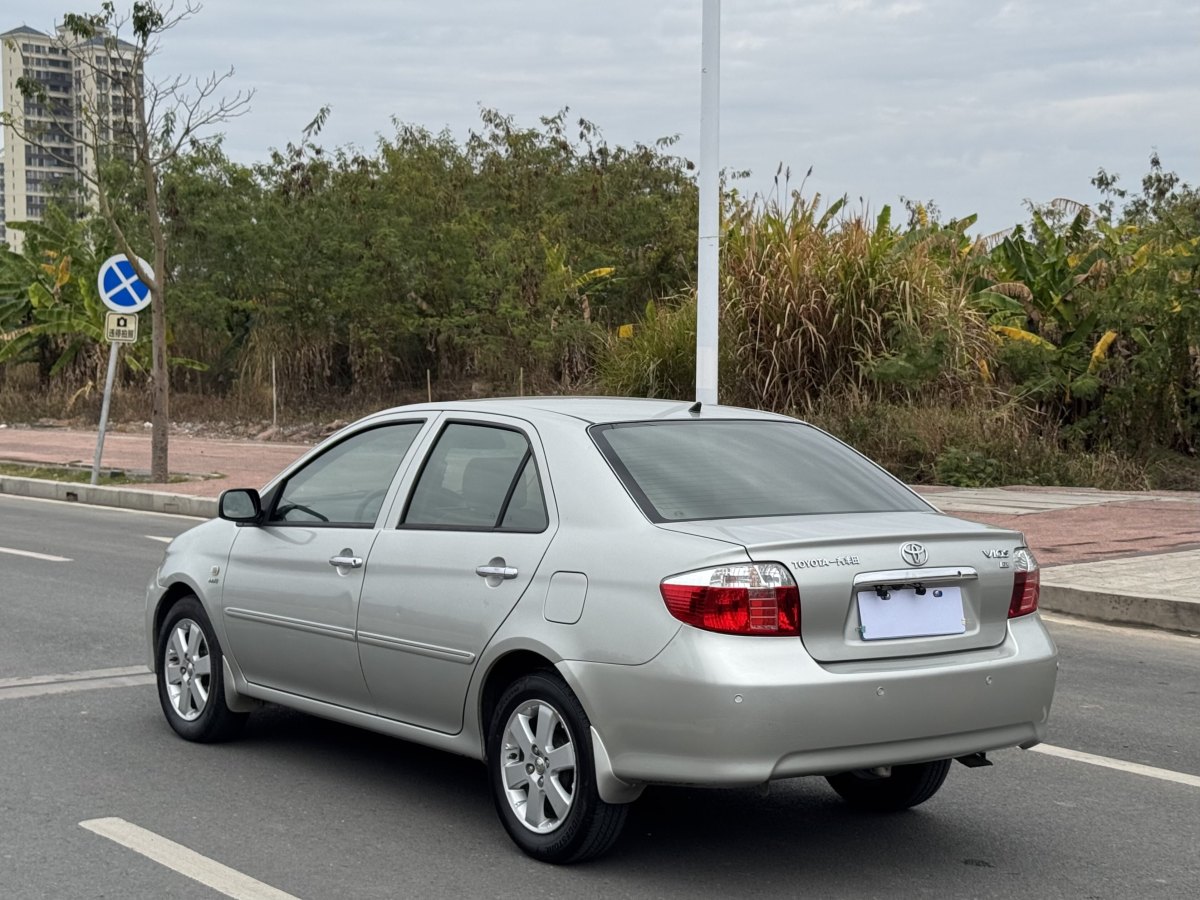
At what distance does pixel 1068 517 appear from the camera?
14.9m

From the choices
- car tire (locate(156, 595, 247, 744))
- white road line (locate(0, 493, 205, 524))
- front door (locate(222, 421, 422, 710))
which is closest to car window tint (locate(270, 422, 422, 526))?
front door (locate(222, 421, 422, 710))

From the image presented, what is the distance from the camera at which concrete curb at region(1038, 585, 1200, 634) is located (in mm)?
9906

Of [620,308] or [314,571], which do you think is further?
[620,308]

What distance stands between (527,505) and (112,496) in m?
15.1

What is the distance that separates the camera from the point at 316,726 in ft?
23.4

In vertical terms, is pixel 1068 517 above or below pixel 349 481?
below

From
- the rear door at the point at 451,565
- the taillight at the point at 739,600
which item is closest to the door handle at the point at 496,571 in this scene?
the rear door at the point at 451,565

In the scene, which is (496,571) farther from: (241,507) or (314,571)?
(241,507)

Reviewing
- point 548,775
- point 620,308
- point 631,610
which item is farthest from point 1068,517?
point 620,308

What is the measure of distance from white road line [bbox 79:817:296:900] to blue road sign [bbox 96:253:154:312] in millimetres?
14478

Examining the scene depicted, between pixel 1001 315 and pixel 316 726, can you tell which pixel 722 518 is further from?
pixel 1001 315

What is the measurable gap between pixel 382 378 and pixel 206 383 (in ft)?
19.4

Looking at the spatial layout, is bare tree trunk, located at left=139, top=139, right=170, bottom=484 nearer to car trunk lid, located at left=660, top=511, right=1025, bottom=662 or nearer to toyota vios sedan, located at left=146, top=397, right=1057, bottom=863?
toyota vios sedan, located at left=146, top=397, right=1057, bottom=863

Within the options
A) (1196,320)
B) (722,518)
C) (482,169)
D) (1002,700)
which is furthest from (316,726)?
(482,169)
